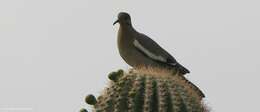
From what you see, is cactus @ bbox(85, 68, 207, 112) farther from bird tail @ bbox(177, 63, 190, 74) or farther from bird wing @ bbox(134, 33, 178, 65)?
bird wing @ bbox(134, 33, 178, 65)

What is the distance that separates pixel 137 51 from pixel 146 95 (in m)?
2.75

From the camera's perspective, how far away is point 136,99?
584 centimetres

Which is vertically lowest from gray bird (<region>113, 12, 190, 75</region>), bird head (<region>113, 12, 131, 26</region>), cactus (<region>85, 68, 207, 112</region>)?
cactus (<region>85, 68, 207, 112</region>)

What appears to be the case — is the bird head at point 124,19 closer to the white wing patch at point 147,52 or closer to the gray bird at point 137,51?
the gray bird at point 137,51

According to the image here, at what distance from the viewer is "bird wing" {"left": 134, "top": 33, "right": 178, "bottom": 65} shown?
868 centimetres

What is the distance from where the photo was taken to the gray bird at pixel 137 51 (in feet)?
28.0

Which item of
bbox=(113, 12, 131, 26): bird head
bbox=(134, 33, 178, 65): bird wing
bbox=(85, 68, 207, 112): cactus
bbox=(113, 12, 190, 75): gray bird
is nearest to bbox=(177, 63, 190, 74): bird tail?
bbox=(113, 12, 190, 75): gray bird

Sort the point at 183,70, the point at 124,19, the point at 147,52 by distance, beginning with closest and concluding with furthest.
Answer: the point at 183,70, the point at 124,19, the point at 147,52

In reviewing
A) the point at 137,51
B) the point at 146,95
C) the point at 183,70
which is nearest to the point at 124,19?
the point at 137,51

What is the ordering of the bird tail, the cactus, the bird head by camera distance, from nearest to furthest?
1. the cactus
2. the bird tail
3. the bird head

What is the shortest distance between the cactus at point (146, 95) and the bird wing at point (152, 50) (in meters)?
2.48

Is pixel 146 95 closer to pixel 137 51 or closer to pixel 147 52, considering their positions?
pixel 137 51

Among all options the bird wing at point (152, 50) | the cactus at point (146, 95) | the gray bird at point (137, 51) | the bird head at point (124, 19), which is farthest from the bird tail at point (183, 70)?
the cactus at point (146, 95)

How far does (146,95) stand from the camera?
584 centimetres
